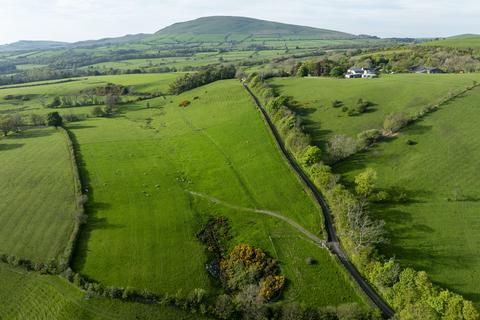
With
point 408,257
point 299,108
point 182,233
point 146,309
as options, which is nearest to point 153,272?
point 146,309

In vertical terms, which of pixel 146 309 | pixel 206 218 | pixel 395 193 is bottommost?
pixel 146 309

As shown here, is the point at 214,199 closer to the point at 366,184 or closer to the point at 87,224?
the point at 87,224

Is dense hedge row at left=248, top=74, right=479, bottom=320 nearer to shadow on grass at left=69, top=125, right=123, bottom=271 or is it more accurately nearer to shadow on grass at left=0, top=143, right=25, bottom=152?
shadow on grass at left=69, top=125, right=123, bottom=271

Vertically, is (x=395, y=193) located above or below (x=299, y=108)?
below

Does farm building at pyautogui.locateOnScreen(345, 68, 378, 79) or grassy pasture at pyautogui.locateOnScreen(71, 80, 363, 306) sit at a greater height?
farm building at pyautogui.locateOnScreen(345, 68, 378, 79)

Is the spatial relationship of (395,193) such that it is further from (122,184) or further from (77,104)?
(77,104)

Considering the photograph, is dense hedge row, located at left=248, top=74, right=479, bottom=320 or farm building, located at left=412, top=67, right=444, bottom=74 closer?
dense hedge row, located at left=248, top=74, right=479, bottom=320

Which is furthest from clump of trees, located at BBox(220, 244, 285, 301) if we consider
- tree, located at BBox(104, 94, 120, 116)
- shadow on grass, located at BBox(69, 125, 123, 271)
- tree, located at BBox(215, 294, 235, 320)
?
tree, located at BBox(104, 94, 120, 116)

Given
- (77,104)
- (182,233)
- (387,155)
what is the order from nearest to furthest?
1. (182,233)
2. (387,155)
3. (77,104)

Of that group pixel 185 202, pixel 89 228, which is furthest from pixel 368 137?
pixel 89 228
